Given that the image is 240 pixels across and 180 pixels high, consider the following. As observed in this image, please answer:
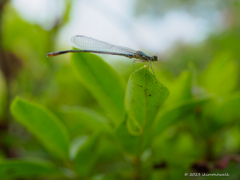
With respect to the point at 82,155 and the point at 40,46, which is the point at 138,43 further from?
the point at 82,155

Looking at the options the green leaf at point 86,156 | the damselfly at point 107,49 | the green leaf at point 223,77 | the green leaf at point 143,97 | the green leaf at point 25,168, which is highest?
the damselfly at point 107,49

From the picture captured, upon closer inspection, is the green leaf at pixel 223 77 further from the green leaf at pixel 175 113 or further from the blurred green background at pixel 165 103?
the green leaf at pixel 175 113

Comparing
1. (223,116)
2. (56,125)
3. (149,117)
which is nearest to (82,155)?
(56,125)

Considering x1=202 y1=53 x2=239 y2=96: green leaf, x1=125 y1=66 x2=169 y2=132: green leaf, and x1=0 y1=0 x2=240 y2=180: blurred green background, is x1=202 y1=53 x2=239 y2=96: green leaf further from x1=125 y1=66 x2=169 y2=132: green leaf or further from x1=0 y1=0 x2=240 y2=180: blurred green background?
x1=125 y1=66 x2=169 y2=132: green leaf

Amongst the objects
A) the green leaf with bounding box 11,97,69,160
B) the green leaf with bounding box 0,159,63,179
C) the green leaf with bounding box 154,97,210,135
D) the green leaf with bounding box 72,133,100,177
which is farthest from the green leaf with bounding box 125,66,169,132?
the green leaf with bounding box 0,159,63,179

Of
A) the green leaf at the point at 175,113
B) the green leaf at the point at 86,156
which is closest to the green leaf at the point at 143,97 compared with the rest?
the green leaf at the point at 175,113

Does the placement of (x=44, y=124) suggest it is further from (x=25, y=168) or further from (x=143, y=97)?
(x=143, y=97)
